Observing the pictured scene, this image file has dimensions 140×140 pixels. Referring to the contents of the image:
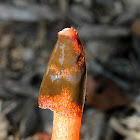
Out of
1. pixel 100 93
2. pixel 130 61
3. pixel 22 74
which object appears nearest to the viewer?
pixel 100 93

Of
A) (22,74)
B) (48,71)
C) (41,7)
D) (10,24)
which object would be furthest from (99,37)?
(48,71)

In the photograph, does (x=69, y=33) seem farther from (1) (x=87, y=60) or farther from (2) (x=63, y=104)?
(1) (x=87, y=60)

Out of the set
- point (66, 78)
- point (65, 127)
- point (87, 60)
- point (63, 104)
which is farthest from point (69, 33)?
point (87, 60)

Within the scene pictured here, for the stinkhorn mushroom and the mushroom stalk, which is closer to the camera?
the stinkhorn mushroom

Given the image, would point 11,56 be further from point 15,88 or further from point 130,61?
point 130,61

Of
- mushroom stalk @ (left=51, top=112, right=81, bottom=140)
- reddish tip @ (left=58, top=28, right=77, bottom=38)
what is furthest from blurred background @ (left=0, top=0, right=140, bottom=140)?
reddish tip @ (left=58, top=28, right=77, bottom=38)

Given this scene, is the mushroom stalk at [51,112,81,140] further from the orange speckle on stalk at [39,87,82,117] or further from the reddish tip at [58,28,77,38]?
the reddish tip at [58,28,77,38]

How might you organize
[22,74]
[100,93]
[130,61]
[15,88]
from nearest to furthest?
[100,93]
[15,88]
[22,74]
[130,61]

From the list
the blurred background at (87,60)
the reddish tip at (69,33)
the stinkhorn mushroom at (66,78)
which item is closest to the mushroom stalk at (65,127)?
the stinkhorn mushroom at (66,78)
